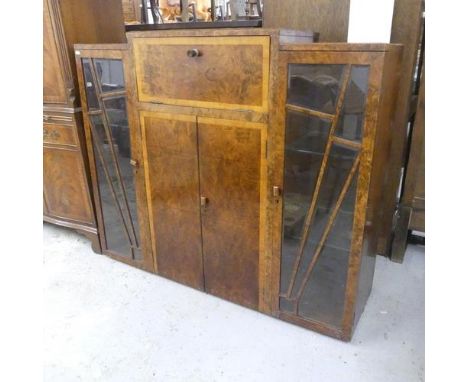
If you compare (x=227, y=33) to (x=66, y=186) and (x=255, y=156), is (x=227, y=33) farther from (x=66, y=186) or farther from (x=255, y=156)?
(x=66, y=186)

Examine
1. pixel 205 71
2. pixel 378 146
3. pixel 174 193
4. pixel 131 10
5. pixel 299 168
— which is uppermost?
pixel 131 10

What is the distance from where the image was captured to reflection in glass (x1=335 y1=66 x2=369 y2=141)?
4.16ft

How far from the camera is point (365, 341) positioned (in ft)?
5.39

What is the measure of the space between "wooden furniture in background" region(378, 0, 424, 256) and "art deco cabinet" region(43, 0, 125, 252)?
1578mm

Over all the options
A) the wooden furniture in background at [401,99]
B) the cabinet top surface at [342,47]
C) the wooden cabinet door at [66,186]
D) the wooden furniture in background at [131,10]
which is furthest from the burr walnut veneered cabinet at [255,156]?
the wooden furniture in background at [131,10]

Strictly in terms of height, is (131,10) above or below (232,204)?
above

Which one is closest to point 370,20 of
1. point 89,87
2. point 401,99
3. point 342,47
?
point 401,99

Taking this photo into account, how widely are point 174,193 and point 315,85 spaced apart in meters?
0.86

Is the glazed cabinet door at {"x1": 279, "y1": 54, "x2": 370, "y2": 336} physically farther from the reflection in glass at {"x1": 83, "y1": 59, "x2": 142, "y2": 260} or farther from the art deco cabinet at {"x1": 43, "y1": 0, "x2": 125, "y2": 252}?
the art deco cabinet at {"x1": 43, "y1": 0, "x2": 125, "y2": 252}

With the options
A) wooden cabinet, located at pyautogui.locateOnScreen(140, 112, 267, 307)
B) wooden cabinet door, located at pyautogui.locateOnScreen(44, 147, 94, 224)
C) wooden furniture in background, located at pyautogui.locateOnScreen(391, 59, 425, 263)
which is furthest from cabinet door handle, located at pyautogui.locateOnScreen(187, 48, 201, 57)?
wooden furniture in background, located at pyautogui.locateOnScreen(391, 59, 425, 263)

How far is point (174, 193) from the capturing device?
6.05ft

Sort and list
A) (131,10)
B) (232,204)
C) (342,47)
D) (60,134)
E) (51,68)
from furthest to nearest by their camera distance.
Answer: (131,10), (60,134), (51,68), (232,204), (342,47)

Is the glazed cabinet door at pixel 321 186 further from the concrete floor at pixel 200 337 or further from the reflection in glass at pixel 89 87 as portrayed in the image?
the reflection in glass at pixel 89 87

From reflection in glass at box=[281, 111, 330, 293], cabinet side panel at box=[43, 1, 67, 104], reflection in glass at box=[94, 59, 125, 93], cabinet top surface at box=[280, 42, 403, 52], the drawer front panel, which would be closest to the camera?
cabinet top surface at box=[280, 42, 403, 52]
